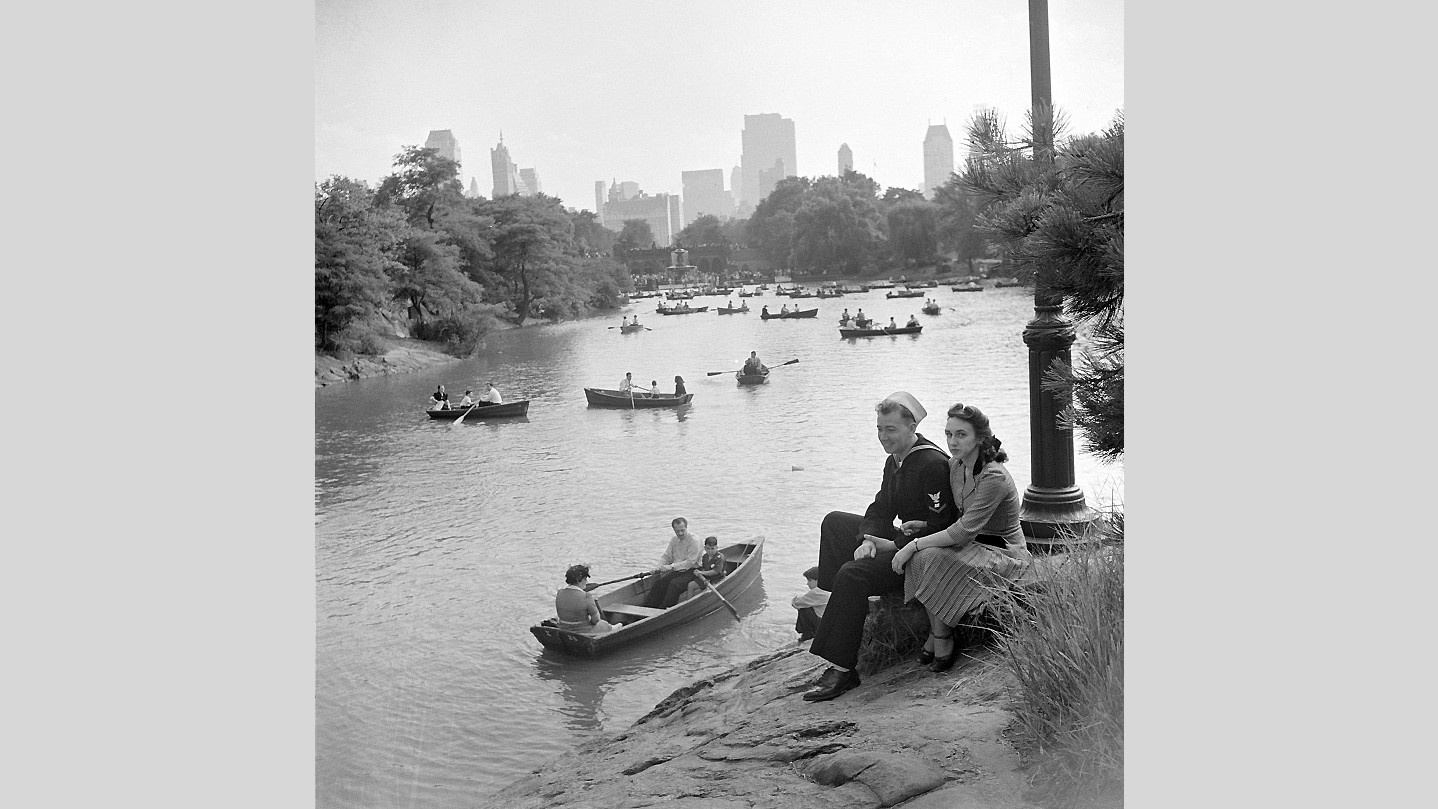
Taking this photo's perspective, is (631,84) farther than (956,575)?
Yes

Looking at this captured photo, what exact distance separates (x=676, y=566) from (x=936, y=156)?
1843mm

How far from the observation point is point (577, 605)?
4.91 m

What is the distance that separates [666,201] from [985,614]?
217cm

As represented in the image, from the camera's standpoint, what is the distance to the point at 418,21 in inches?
199

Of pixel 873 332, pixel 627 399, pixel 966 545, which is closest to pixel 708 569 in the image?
pixel 627 399

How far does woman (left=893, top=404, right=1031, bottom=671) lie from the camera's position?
4207 mm

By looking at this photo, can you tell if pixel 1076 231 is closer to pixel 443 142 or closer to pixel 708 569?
pixel 708 569

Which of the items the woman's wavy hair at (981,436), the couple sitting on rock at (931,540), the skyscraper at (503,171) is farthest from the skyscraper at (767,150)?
the woman's wavy hair at (981,436)

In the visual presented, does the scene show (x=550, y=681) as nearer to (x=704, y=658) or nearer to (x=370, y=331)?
(x=704, y=658)

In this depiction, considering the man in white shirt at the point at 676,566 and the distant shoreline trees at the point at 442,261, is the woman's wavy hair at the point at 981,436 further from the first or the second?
the distant shoreline trees at the point at 442,261

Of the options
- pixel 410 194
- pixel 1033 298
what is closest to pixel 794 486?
pixel 1033 298

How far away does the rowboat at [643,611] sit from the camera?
4711 millimetres

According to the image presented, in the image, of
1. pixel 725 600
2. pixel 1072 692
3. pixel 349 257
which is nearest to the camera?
pixel 1072 692

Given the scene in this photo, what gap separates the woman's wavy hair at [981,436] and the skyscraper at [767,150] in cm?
126
